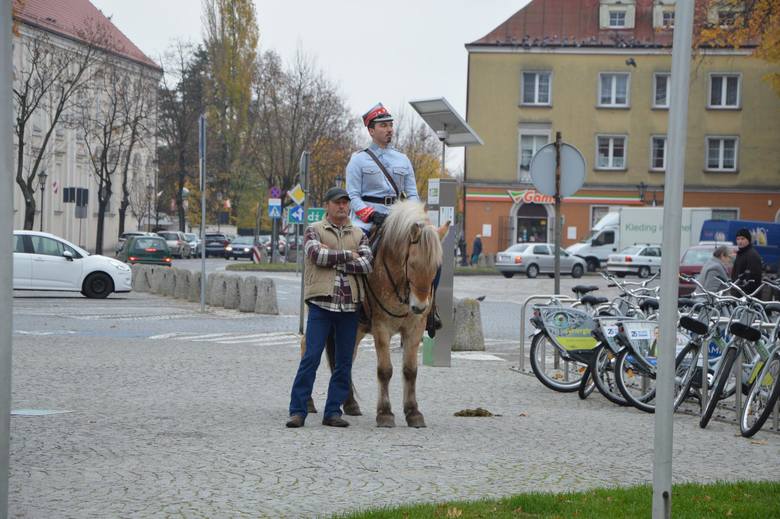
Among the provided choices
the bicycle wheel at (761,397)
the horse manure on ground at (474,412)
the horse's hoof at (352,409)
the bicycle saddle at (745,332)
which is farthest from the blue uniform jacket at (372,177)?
the bicycle wheel at (761,397)

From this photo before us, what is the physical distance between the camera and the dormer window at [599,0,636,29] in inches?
2603

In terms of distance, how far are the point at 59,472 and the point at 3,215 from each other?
2920 mm

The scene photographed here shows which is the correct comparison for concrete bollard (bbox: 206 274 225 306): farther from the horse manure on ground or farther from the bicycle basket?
the horse manure on ground

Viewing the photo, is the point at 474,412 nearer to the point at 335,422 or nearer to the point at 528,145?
the point at 335,422

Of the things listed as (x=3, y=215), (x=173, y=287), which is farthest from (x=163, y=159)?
(x=3, y=215)

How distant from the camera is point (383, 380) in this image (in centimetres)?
966

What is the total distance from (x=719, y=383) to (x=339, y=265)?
11.8 feet

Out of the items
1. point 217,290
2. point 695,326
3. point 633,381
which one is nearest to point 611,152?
point 217,290

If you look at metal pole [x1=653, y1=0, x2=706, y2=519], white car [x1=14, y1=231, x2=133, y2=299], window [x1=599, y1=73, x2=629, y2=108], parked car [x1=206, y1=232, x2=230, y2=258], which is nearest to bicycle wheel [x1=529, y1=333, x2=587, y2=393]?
metal pole [x1=653, y1=0, x2=706, y2=519]

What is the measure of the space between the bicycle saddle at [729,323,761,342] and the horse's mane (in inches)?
117

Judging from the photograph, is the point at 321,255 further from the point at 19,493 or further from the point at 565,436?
the point at 19,493

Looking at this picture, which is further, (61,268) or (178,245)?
(178,245)

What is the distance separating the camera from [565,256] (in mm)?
54000

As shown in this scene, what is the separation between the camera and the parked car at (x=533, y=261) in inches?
2053
